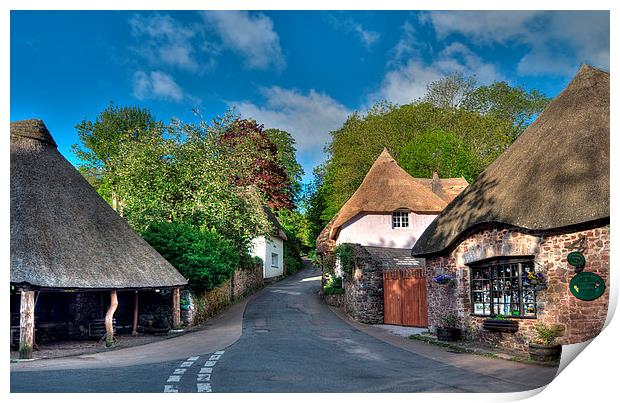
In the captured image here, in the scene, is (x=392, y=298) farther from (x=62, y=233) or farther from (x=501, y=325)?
(x=62, y=233)

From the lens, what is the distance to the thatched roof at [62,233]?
13.0m

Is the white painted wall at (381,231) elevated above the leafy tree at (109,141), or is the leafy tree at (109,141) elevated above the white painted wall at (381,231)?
the leafy tree at (109,141)

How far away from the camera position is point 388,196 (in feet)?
95.2

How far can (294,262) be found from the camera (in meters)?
45.2

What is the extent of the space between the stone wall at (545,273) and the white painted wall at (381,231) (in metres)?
13.9

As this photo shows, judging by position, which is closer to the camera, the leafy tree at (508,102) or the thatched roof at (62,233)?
the thatched roof at (62,233)

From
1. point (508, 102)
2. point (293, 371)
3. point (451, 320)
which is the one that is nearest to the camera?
point (293, 371)

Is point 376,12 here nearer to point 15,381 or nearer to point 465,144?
point 15,381

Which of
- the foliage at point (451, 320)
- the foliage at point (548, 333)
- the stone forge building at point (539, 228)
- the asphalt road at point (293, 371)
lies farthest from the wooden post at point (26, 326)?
the foliage at point (548, 333)

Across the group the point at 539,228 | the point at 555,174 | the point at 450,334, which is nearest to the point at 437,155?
the point at 450,334

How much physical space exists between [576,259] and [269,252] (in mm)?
28133

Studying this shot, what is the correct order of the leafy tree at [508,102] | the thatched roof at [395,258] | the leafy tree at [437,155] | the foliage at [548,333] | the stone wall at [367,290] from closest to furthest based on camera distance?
the foliage at [548,333], the leafy tree at [508,102], the stone wall at [367,290], the thatched roof at [395,258], the leafy tree at [437,155]

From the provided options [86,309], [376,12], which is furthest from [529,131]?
[86,309]

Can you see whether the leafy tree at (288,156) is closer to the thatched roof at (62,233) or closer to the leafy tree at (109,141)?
the leafy tree at (109,141)
